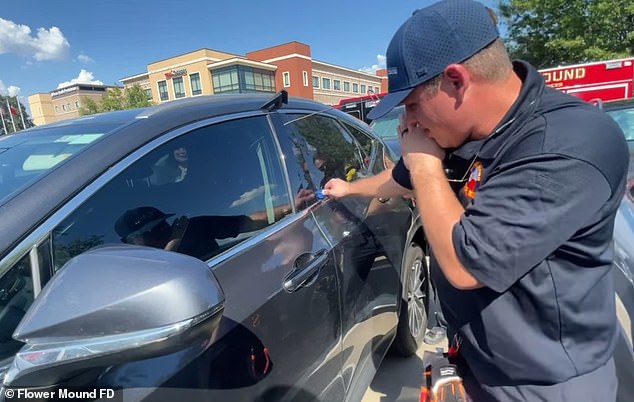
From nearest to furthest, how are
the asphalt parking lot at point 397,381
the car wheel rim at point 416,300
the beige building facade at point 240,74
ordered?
1. the asphalt parking lot at point 397,381
2. the car wheel rim at point 416,300
3. the beige building facade at point 240,74

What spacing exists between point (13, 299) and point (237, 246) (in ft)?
2.09

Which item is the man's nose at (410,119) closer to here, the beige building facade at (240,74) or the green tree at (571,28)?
the green tree at (571,28)

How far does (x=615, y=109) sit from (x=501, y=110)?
5.69 meters

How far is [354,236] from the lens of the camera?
196 centimetres

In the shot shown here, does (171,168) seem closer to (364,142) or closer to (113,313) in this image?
(113,313)

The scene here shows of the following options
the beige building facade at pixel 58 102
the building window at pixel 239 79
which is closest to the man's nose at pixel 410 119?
the building window at pixel 239 79

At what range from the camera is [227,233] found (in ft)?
4.71

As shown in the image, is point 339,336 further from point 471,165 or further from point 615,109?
point 615,109

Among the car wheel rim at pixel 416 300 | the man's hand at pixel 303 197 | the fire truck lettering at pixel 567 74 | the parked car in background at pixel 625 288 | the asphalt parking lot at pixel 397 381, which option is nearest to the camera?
the parked car in background at pixel 625 288

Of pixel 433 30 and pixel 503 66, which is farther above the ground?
pixel 433 30

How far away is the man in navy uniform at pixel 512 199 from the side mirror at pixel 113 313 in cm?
61

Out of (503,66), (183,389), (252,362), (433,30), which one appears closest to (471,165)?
(503,66)

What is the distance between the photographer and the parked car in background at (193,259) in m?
0.79

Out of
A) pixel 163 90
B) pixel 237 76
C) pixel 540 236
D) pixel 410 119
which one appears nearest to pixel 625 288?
pixel 540 236
